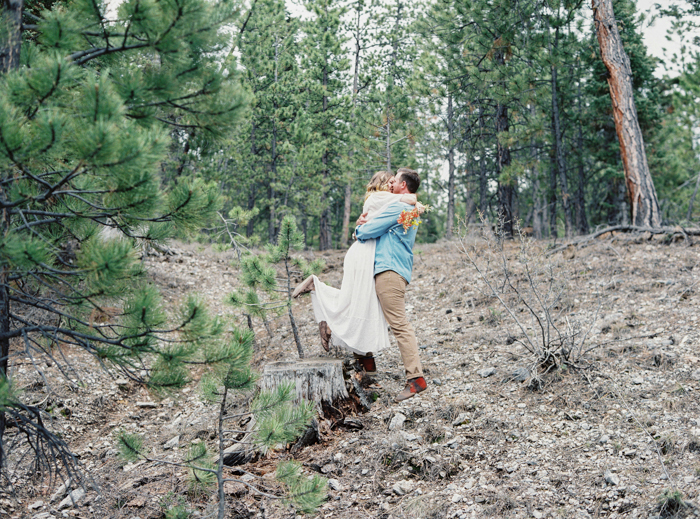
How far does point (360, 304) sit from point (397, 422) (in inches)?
40.3

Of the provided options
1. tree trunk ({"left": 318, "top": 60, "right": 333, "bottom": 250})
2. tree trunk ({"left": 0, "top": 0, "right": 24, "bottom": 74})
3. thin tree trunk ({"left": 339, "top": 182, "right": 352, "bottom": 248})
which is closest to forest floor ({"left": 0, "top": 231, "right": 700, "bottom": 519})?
tree trunk ({"left": 0, "top": 0, "right": 24, "bottom": 74})

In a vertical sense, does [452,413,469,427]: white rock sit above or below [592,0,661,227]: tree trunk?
below

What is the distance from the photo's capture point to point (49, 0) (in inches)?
Answer: 118

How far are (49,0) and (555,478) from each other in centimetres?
427

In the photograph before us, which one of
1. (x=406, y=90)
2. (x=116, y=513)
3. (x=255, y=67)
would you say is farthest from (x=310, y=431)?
(x=255, y=67)

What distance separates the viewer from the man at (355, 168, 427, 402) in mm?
4031

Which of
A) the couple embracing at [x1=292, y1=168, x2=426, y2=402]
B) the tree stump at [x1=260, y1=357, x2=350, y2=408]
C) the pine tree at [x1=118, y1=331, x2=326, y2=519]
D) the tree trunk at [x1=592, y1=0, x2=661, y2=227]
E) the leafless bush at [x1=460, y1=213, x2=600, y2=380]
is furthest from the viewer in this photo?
the tree trunk at [x1=592, y1=0, x2=661, y2=227]

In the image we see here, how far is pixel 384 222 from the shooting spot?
4.16 m

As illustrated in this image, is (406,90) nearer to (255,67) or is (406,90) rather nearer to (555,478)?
(255,67)

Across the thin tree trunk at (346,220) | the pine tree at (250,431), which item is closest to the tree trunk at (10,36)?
the pine tree at (250,431)

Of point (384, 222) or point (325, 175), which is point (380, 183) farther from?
point (325, 175)

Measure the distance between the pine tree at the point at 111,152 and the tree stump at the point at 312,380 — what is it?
1.44 metres

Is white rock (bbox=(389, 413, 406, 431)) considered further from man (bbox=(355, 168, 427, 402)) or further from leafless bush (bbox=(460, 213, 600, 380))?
leafless bush (bbox=(460, 213, 600, 380))

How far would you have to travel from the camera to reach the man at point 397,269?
13.2 ft
